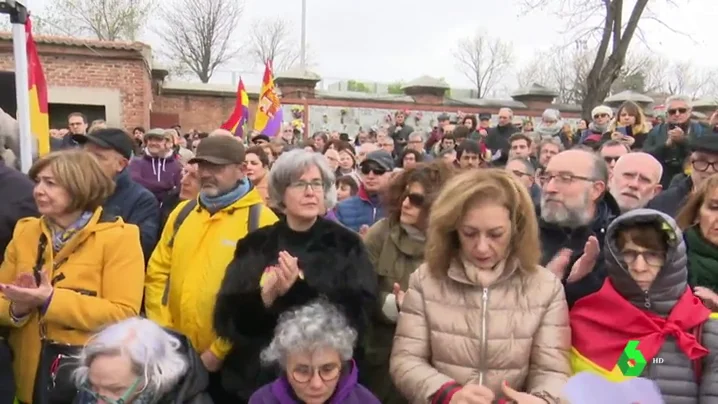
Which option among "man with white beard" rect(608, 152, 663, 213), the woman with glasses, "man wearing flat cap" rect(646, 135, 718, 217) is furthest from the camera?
"man with white beard" rect(608, 152, 663, 213)

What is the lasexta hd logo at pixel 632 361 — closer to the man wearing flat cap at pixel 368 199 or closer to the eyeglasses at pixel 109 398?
the eyeglasses at pixel 109 398

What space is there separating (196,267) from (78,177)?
2.39ft

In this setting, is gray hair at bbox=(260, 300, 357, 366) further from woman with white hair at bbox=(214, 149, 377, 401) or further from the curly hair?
the curly hair

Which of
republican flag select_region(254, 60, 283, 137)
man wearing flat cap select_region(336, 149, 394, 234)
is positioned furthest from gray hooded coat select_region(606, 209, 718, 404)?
republican flag select_region(254, 60, 283, 137)

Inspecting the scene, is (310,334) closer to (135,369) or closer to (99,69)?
(135,369)

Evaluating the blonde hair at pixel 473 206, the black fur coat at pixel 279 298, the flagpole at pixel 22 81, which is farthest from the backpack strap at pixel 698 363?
the flagpole at pixel 22 81

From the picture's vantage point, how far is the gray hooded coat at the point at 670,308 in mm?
2389

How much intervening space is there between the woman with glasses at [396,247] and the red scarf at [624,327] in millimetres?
963

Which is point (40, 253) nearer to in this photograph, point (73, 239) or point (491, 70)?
point (73, 239)

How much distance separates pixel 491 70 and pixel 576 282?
5849 centimetres

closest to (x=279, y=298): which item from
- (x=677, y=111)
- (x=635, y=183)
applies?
(x=635, y=183)

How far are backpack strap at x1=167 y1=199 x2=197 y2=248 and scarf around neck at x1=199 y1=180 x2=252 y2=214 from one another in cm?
14

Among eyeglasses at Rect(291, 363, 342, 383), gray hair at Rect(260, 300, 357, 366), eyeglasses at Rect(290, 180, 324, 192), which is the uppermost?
eyeglasses at Rect(290, 180, 324, 192)

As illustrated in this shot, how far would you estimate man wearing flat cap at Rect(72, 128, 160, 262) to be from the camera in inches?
163
